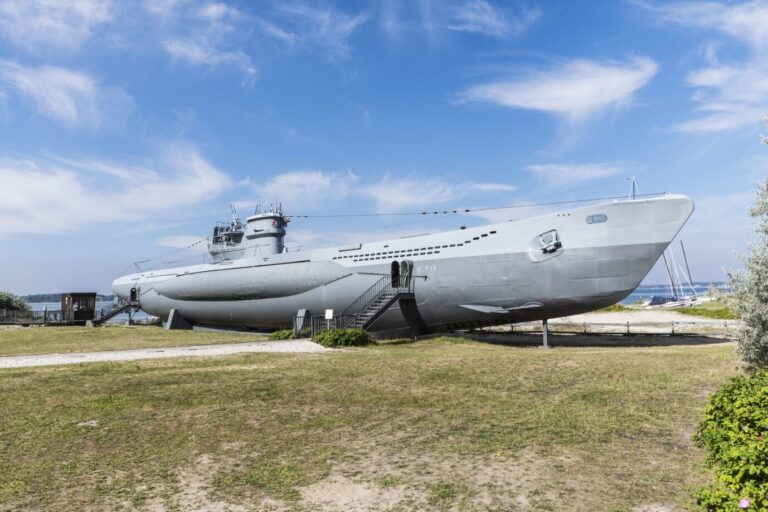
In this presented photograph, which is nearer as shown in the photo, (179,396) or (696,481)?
(696,481)

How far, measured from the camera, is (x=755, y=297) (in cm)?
1109

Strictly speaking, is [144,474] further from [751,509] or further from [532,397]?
[532,397]

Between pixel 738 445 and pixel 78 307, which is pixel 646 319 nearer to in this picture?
pixel 738 445

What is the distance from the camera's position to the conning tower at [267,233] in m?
33.7

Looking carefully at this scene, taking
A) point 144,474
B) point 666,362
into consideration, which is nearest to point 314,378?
point 144,474

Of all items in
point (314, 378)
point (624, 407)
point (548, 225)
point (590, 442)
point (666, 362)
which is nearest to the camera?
point (590, 442)

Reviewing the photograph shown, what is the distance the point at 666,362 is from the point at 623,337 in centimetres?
1117

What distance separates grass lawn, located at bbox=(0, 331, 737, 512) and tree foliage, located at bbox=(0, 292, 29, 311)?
2000 inches

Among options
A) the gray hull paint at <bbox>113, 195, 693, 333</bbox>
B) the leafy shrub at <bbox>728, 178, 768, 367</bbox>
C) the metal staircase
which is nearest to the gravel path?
the metal staircase

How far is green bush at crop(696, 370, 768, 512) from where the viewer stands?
168 inches

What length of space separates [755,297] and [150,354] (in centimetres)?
1844

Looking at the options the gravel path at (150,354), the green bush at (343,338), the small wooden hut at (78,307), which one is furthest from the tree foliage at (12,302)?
the green bush at (343,338)

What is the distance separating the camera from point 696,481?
6.17 metres

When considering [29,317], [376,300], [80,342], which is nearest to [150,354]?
[80,342]
